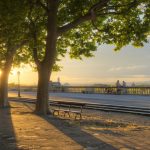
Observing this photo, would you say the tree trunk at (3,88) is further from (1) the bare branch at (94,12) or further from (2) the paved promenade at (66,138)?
(2) the paved promenade at (66,138)

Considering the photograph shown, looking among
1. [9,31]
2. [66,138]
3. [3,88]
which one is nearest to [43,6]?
[9,31]

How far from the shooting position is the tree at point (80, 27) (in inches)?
1067

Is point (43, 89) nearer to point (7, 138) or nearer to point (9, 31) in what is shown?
point (9, 31)

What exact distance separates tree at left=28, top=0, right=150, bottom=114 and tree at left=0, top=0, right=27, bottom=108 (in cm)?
102

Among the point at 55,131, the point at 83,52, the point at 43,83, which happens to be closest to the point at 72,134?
the point at 55,131

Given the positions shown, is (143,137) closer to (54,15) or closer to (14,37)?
(54,15)

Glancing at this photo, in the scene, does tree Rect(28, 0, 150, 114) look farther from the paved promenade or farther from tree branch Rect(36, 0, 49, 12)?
the paved promenade

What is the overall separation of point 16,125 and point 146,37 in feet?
40.7

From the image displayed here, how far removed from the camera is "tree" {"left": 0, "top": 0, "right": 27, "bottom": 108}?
2634cm

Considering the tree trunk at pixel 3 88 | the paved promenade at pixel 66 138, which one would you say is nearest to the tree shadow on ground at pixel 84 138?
the paved promenade at pixel 66 138

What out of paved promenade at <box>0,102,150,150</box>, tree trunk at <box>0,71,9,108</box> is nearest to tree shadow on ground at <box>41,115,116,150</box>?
paved promenade at <box>0,102,150,150</box>

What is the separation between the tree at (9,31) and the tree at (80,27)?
102 centimetres

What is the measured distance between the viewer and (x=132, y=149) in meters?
12.9

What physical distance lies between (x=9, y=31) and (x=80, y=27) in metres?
5.55
